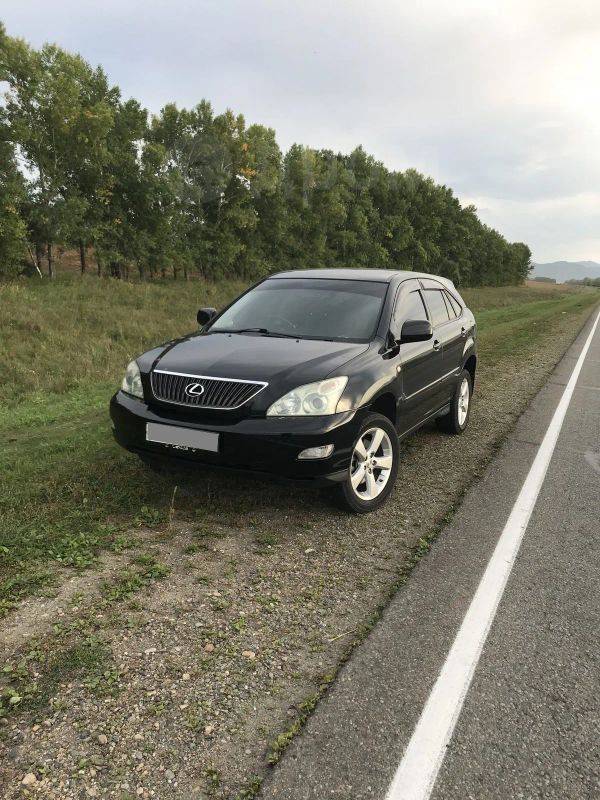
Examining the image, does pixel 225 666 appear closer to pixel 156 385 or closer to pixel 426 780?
pixel 426 780

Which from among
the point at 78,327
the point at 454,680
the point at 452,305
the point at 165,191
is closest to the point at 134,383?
the point at 454,680

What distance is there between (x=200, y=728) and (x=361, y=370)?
2581mm

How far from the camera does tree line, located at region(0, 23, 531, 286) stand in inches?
965

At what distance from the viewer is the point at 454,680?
95.0 inches

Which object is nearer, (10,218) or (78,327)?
(78,327)

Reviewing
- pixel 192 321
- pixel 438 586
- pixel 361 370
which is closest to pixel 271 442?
pixel 361 370

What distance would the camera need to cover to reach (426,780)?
6.23ft

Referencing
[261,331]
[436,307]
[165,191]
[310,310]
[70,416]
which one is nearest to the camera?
[261,331]

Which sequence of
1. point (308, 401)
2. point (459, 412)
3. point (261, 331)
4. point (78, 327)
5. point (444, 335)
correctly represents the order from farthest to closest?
point (78, 327)
point (459, 412)
point (444, 335)
point (261, 331)
point (308, 401)

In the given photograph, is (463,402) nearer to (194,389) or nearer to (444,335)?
(444,335)

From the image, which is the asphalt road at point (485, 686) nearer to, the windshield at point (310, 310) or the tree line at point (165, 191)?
the windshield at point (310, 310)

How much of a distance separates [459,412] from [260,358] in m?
3.30

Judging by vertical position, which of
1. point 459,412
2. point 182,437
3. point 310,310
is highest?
point 310,310

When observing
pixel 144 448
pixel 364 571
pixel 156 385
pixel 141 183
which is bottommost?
pixel 364 571
